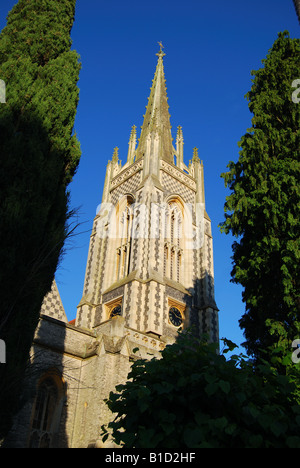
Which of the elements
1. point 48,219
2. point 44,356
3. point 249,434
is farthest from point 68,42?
point 249,434

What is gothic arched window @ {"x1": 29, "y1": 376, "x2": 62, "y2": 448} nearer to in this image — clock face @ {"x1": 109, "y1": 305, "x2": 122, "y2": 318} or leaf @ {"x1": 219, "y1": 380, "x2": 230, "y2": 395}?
leaf @ {"x1": 219, "y1": 380, "x2": 230, "y2": 395}

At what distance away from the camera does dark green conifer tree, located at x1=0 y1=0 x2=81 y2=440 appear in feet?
22.3

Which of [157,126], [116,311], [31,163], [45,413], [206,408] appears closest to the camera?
[206,408]

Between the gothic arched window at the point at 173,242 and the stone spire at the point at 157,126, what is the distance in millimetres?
3115

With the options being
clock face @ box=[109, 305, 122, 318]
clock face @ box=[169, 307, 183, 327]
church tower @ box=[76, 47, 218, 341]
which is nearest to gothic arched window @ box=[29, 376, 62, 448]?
church tower @ box=[76, 47, 218, 341]

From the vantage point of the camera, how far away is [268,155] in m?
11.1

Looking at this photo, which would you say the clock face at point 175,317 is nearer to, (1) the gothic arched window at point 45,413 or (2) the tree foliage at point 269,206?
(1) the gothic arched window at point 45,413

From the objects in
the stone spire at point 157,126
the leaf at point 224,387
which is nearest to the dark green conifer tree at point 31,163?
the leaf at point 224,387

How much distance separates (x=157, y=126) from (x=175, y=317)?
13708mm

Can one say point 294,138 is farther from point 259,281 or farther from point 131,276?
point 131,276

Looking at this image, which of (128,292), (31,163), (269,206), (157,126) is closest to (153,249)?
(128,292)

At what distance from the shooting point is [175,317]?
22.3m

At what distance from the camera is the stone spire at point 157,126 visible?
26.8 m

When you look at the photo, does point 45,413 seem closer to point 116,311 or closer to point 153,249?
point 116,311
